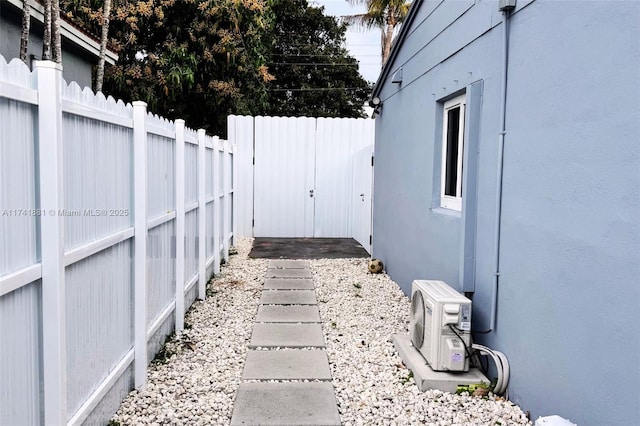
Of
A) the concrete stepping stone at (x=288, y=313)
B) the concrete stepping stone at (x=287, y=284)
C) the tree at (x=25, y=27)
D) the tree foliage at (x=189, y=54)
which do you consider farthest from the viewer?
the tree foliage at (x=189, y=54)

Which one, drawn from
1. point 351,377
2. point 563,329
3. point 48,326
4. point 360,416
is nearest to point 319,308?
point 351,377

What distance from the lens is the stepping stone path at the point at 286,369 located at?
314 centimetres

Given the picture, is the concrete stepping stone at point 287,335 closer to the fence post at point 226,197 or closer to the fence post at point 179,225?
the fence post at point 179,225

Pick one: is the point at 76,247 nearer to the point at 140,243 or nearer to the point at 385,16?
the point at 140,243

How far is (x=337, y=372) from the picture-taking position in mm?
3863

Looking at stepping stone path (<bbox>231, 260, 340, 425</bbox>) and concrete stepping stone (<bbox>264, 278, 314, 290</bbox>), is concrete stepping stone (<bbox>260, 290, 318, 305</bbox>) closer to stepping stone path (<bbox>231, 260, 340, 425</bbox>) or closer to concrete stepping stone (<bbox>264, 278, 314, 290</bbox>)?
stepping stone path (<bbox>231, 260, 340, 425</bbox>)

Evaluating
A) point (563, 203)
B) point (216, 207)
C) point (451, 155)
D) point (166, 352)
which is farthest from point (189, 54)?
point (563, 203)

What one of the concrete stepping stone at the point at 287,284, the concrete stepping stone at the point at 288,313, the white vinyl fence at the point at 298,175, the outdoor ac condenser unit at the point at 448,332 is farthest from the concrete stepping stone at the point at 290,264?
the outdoor ac condenser unit at the point at 448,332

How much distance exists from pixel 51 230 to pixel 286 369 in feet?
7.32

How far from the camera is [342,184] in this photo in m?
11.9

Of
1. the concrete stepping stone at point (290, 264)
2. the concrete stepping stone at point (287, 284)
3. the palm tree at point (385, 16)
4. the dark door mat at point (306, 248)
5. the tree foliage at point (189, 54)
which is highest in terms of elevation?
the palm tree at point (385, 16)

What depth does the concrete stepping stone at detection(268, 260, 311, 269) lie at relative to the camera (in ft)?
27.2

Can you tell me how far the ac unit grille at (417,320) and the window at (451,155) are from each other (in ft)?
3.88

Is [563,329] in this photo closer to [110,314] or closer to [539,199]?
[539,199]
